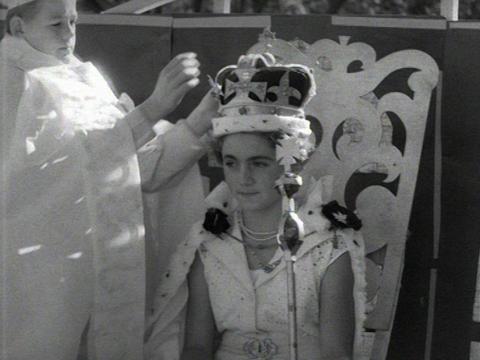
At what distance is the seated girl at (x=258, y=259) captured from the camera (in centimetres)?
318

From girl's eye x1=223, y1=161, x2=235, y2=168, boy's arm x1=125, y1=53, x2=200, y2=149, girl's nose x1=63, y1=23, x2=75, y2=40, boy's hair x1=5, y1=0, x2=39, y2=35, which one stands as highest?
boy's hair x1=5, y1=0, x2=39, y2=35

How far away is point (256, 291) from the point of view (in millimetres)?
3311

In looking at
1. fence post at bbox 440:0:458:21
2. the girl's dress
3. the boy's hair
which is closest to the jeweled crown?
the girl's dress

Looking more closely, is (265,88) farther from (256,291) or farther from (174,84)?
(256,291)

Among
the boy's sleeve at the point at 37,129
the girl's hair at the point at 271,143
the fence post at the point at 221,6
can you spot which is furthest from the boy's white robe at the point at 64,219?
the fence post at the point at 221,6

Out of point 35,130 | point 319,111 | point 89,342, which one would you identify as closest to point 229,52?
point 319,111

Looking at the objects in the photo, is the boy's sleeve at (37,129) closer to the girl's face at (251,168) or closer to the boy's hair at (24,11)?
the boy's hair at (24,11)

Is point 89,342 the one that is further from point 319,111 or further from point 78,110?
point 319,111

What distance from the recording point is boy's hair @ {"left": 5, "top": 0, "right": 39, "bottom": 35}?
10.8 feet

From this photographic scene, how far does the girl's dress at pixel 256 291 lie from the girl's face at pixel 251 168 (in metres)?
0.17

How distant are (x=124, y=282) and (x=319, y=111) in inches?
35.4

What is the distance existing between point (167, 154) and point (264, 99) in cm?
40

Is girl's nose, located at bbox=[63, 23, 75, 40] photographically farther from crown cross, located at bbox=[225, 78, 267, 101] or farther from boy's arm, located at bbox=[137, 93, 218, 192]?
crown cross, located at bbox=[225, 78, 267, 101]

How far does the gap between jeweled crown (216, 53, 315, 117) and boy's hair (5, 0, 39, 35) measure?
1.96 feet
